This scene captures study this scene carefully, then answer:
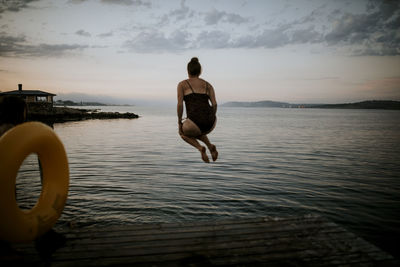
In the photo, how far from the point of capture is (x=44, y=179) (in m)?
4.59

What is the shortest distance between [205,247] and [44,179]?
117 inches

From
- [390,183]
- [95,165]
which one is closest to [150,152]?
[95,165]

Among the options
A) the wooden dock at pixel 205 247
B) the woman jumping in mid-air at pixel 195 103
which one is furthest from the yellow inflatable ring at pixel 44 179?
the woman jumping in mid-air at pixel 195 103

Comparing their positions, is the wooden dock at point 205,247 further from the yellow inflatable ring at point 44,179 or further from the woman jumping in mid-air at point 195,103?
the woman jumping in mid-air at point 195,103

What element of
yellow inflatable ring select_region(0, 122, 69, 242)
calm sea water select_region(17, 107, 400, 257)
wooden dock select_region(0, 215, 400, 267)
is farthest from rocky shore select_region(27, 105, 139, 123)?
wooden dock select_region(0, 215, 400, 267)

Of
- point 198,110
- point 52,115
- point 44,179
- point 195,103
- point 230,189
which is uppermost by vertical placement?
point 52,115

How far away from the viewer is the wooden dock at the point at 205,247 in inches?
164

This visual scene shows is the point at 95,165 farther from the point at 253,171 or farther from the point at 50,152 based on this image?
the point at 50,152

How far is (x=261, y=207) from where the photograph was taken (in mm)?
10852

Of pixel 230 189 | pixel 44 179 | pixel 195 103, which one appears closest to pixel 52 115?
pixel 230 189

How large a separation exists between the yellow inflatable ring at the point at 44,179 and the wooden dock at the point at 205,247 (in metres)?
0.47

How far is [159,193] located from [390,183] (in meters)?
12.8

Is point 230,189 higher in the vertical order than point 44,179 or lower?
lower

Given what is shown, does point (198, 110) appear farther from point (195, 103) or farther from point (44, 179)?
point (44, 179)
